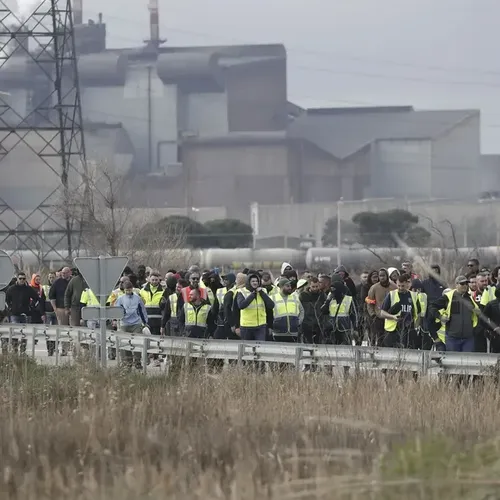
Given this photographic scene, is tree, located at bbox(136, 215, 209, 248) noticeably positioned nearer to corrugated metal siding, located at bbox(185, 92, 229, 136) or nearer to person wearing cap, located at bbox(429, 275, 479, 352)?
corrugated metal siding, located at bbox(185, 92, 229, 136)

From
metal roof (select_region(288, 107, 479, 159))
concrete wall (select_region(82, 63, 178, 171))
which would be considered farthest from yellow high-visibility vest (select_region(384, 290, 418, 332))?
concrete wall (select_region(82, 63, 178, 171))

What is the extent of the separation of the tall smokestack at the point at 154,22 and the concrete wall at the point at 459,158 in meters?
28.1

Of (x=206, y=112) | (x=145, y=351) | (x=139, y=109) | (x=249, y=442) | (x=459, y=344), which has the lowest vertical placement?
(x=249, y=442)

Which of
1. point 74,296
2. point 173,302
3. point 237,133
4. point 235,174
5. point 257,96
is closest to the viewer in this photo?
point 173,302

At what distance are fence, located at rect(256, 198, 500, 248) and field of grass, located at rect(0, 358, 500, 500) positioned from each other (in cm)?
5590

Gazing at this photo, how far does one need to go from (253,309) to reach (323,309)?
0.87 metres

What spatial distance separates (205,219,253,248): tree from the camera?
262ft

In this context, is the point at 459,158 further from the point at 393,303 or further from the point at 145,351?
the point at 393,303

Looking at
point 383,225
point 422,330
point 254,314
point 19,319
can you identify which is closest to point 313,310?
point 254,314

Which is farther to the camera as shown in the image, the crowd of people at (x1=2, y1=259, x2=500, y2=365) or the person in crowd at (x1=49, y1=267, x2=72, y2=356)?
the person in crowd at (x1=49, y1=267, x2=72, y2=356)

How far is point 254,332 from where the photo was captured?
668 inches

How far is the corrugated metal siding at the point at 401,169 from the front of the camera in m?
103

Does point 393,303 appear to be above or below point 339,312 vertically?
above

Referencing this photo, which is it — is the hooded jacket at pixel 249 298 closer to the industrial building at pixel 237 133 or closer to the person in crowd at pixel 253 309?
the person in crowd at pixel 253 309
